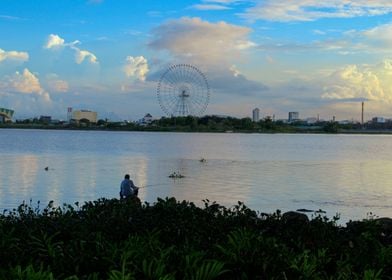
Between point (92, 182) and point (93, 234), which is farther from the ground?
point (93, 234)

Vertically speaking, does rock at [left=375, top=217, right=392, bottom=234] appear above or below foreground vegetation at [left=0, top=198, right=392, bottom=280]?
below

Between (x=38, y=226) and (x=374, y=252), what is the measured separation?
5.20 metres

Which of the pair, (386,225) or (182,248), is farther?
(386,225)

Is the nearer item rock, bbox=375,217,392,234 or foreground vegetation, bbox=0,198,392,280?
foreground vegetation, bbox=0,198,392,280

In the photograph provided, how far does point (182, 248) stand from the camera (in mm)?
7953

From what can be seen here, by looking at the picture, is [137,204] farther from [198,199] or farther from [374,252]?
[198,199]

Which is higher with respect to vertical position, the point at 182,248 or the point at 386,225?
the point at 182,248

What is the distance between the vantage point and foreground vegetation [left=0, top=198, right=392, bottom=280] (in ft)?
22.0

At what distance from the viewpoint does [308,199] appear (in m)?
38.1

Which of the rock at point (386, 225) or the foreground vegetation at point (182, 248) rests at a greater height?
the foreground vegetation at point (182, 248)

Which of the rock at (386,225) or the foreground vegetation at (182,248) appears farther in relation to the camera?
the rock at (386,225)

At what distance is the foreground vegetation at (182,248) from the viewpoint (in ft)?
22.0

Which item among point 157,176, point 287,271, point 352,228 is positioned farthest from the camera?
point 157,176

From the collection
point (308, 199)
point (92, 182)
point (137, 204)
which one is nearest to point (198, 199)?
point (308, 199)
